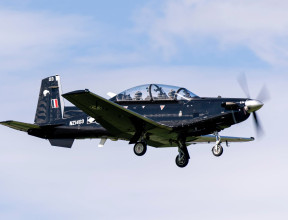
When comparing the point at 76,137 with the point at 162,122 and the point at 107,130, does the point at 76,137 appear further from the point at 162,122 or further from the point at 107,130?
the point at 162,122

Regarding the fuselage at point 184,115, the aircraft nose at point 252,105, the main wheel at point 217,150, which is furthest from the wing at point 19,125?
the aircraft nose at point 252,105

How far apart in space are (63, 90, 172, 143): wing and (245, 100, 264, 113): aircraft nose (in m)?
2.92

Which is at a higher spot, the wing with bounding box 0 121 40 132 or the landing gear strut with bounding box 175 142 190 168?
the wing with bounding box 0 121 40 132

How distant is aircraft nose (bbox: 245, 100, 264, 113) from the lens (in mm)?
25297

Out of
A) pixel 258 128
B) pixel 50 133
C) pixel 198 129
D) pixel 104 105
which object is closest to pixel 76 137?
pixel 50 133

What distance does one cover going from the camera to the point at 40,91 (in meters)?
30.9

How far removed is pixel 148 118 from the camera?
2683 cm

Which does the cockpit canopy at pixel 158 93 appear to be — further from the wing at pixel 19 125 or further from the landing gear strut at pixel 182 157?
the wing at pixel 19 125

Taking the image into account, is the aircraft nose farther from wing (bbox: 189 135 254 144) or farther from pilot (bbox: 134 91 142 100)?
wing (bbox: 189 135 254 144)

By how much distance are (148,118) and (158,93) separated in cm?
98

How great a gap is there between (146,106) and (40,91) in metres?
5.85

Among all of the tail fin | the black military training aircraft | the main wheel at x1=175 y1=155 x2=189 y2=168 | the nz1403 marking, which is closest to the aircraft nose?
the black military training aircraft

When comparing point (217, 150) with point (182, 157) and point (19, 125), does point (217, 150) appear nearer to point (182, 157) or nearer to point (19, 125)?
point (182, 157)

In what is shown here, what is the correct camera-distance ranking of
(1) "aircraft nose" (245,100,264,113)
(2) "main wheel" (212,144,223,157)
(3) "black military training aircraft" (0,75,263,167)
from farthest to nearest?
(2) "main wheel" (212,144,223,157) < (3) "black military training aircraft" (0,75,263,167) < (1) "aircraft nose" (245,100,264,113)
